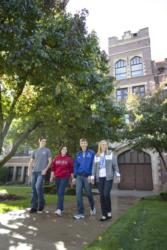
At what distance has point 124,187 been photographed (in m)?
23.4

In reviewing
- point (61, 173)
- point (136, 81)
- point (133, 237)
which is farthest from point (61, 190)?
point (136, 81)

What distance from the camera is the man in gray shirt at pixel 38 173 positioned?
20.4 ft

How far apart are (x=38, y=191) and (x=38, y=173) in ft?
1.59

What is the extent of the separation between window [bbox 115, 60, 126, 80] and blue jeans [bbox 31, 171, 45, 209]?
856 inches

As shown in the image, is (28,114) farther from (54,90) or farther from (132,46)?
(132,46)

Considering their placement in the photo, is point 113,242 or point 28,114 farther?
point 28,114

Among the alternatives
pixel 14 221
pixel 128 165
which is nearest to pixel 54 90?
pixel 14 221

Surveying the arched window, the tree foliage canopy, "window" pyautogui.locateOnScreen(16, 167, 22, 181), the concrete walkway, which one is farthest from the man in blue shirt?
"window" pyautogui.locateOnScreen(16, 167, 22, 181)

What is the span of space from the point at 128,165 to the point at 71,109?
16.4 metres

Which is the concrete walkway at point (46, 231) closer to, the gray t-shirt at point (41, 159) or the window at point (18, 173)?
the gray t-shirt at point (41, 159)

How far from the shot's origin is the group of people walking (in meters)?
5.73

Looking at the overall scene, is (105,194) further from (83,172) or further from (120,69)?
(120,69)

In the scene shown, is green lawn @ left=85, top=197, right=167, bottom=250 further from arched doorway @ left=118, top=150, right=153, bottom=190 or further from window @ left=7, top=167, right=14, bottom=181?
window @ left=7, top=167, right=14, bottom=181

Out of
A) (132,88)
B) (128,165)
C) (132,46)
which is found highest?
(132,46)
